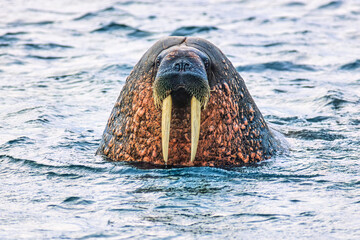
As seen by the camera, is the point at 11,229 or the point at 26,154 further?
the point at 26,154

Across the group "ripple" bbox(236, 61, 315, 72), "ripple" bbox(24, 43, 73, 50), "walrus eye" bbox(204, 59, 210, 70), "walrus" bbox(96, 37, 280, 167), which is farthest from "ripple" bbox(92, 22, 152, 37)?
"walrus eye" bbox(204, 59, 210, 70)

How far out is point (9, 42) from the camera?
1595cm

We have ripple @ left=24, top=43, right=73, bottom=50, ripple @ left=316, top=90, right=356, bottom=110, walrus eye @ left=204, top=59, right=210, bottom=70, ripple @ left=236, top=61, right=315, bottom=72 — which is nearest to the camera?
walrus eye @ left=204, top=59, right=210, bottom=70

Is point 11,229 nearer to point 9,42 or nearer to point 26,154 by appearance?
point 26,154

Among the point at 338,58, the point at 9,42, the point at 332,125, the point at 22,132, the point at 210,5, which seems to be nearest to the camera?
the point at 22,132

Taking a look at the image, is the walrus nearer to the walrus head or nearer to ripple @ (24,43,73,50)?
the walrus head

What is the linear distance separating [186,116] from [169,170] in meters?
0.55

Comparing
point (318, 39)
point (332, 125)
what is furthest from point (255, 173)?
point (318, 39)

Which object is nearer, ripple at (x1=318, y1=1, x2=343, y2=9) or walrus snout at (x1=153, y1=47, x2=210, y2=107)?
walrus snout at (x1=153, y1=47, x2=210, y2=107)

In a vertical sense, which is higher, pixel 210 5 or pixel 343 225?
pixel 210 5

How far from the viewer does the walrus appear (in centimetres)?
613

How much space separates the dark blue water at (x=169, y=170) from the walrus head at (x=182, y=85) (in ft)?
1.66

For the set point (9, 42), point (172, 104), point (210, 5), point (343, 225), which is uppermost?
point (210, 5)

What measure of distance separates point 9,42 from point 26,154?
8.94m
